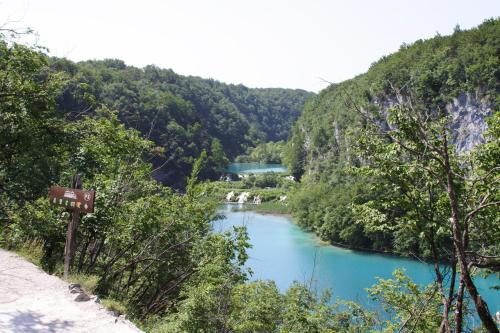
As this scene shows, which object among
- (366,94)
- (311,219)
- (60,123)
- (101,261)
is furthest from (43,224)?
(366,94)

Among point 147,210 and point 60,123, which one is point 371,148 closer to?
point 147,210

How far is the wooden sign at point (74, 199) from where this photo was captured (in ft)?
22.4

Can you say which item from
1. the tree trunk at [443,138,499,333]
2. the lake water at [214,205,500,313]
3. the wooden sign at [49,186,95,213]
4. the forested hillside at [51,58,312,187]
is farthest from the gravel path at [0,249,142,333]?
the forested hillside at [51,58,312,187]

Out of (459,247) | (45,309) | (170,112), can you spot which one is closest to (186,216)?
(45,309)

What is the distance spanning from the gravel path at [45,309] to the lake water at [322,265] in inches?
774

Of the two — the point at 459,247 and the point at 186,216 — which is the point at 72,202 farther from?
the point at 459,247

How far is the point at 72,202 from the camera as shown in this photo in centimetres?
697

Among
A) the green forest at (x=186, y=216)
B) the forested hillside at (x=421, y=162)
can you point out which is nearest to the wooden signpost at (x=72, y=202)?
the green forest at (x=186, y=216)

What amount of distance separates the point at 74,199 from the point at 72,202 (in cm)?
6

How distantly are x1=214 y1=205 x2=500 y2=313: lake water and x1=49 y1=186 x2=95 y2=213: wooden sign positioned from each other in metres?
19.0

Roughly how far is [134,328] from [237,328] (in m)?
3.61

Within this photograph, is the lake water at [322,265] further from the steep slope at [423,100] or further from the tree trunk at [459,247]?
the tree trunk at [459,247]

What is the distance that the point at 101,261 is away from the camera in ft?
30.3

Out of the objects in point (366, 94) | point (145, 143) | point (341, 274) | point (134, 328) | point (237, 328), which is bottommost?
point (341, 274)
